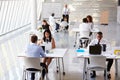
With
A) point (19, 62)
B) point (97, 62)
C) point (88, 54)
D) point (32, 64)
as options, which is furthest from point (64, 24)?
point (32, 64)

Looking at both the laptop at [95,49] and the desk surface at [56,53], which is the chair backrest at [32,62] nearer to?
the desk surface at [56,53]

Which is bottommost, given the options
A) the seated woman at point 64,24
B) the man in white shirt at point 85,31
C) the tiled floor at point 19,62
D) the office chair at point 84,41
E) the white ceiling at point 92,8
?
the tiled floor at point 19,62

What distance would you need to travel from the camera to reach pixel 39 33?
10781mm

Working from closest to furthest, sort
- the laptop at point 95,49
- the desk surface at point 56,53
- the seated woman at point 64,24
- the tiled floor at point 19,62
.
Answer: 1. the laptop at point 95,49
2. the desk surface at point 56,53
3. the tiled floor at point 19,62
4. the seated woman at point 64,24

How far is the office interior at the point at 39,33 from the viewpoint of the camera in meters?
9.05

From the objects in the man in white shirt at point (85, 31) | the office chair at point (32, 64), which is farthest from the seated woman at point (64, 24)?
the office chair at point (32, 64)

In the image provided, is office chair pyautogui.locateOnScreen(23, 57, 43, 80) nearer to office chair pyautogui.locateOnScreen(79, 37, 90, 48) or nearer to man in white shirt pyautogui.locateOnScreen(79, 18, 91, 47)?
office chair pyautogui.locateOnScreen(79, 37, 90, 48)

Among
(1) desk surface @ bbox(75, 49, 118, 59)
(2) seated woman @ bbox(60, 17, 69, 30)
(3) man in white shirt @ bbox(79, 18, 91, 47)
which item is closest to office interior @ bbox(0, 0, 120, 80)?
(2) seated woman @ bbox(60, 17, 69, 30)

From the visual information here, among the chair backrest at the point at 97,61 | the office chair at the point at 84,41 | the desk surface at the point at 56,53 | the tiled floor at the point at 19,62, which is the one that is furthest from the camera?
the office chair at the point at 84,41

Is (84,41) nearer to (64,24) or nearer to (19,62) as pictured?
(19,62)

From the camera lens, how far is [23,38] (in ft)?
50.6

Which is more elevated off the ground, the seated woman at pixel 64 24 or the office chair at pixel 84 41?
the seated woman at pixel 64 24

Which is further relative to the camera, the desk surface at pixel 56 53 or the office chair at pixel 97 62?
the desk surface at pixel 56 53

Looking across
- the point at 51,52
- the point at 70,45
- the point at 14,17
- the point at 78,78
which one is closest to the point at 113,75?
the point at 78,78
